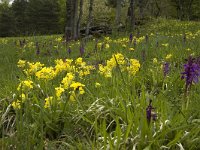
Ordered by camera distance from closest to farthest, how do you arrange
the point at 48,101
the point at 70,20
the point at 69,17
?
the point at 48,101
the point at 69,17
the point at 70,20

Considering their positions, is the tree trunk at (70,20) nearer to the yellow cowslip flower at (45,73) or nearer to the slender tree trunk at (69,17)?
the slender tree trunk at (69,17)

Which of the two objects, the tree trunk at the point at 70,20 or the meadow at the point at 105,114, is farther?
the tree trunk at the point at 70,20

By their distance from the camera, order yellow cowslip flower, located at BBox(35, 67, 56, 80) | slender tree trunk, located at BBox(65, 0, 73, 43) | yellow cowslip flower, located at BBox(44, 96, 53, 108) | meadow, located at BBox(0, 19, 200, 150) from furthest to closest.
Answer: slender tree trunk, located at BBox(65, 0, 73, 43), yellow cowslip flower, located at BBox(35, 67, 56, 80), yellow cowslip flower, located at BBox(44, 96, 53, 108), meadow, located at BBox(0, 19, 200, 150)

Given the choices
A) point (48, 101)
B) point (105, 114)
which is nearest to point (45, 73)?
point (48, 101)

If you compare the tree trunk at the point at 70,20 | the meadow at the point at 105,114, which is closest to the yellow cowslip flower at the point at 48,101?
the meadow at the point at 105,114

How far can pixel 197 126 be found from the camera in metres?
2.63

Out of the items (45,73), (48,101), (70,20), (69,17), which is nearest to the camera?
(48,101)

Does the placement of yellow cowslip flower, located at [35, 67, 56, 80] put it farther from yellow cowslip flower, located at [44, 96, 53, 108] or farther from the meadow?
yellow cowslip flower, located at [44, 96, 53, 108]

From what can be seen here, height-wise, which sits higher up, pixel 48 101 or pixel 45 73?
pixel 45 73

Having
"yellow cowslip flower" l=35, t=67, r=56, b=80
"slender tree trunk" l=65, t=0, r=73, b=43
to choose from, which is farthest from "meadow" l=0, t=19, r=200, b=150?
"slender tree trunk" l=65, t=0, r=73, b=43

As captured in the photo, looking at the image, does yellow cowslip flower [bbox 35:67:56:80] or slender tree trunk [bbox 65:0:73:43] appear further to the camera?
slender tree trunk [bbox 65:0:73:43]

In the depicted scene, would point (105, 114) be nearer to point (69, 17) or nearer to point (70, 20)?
point (69, 17)

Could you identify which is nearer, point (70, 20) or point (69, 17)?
point (69, 17)

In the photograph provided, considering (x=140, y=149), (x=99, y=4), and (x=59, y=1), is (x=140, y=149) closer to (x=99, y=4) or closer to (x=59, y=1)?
(x=99, y=4)
